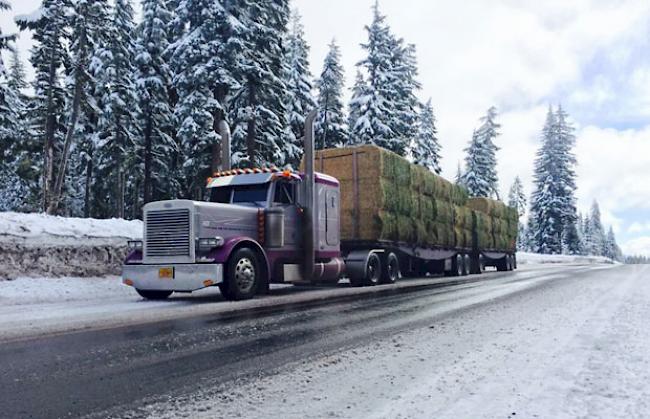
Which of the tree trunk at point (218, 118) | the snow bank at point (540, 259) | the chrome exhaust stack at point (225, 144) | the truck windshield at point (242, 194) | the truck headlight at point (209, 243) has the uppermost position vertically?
the tree trunk at point (218, 118)

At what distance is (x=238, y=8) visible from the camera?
2241 centimetres

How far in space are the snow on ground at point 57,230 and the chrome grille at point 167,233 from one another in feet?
12.9

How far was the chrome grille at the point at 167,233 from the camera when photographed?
33.2 feet

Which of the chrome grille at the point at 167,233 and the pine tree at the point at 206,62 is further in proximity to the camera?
the pine tree at the point at 206,62

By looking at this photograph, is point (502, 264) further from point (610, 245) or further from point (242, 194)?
point (610, 245)

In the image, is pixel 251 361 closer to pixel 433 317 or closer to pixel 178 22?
pixel 433 317

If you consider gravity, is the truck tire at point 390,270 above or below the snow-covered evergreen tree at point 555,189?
below

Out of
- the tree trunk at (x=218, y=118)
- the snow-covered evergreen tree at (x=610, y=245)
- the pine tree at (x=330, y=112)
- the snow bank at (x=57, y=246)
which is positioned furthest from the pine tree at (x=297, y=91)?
the snow-covered evergreen tree at (x=610, y=245)

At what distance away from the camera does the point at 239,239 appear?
10312 mm

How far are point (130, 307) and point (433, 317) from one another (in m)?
5.28

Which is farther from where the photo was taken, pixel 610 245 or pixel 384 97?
pixel 610 245

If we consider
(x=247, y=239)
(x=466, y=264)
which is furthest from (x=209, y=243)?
(x=466, y=264)

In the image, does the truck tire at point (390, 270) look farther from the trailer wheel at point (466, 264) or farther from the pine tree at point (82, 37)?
the pine tree at point (82, 37)

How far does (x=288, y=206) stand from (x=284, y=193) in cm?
32
